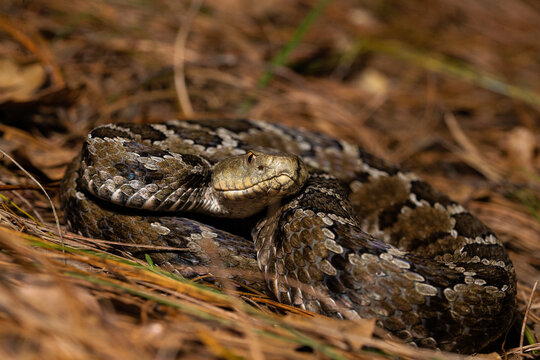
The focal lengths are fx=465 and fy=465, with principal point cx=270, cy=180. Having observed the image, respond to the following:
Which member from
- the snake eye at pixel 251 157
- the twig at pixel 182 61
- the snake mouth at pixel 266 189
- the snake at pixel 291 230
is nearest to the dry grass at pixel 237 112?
the twig at pixel 182 61

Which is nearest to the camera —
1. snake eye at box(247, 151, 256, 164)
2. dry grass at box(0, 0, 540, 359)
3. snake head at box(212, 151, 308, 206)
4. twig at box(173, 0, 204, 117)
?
dry grass at box(0, 0, 540, 359)

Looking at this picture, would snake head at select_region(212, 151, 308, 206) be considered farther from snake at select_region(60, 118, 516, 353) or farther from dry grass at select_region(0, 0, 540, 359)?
dry grass at select_region(0, 0, 540, 359)

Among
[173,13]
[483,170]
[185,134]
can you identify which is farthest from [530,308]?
[173,13]

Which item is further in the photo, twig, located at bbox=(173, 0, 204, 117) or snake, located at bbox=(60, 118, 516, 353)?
twig, located at bbox=(173, 0, 204, 117)

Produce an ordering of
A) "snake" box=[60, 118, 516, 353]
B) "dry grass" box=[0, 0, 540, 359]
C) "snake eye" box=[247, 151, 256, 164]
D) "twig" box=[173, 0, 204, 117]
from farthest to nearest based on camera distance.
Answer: "twig" box=[173, 0, 204, 117] → "snake eye" box=[247, 151, 256, 164] → "snake" box=[60, 118, 516, 353] → "dry grass" box=[0, 0, 540, 359]

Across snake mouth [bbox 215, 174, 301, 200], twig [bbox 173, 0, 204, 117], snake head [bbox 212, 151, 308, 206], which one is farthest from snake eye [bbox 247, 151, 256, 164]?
twig [bbox 173, 0, 204, 117]

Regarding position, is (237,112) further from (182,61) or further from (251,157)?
(251,157)

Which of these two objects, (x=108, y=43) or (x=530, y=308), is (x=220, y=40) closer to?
(x=108, y=43)
